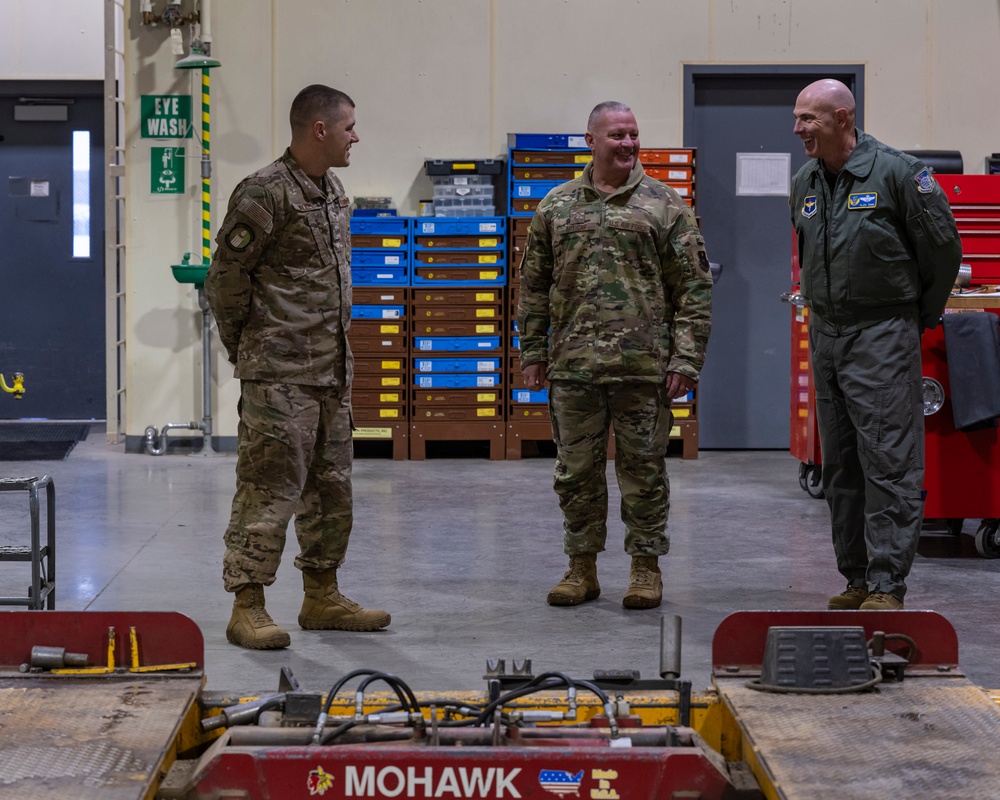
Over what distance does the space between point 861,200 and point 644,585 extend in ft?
5.15

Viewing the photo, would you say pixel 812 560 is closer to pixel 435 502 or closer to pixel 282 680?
pixel 435 502

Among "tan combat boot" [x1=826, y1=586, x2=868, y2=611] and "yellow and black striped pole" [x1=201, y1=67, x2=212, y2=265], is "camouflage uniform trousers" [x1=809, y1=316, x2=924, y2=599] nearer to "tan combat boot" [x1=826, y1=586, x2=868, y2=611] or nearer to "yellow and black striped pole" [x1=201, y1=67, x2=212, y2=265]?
"tan combat boot" [x1=826, y1=586, x2=868, y2=611]

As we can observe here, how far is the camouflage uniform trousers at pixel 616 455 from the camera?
4781 mm

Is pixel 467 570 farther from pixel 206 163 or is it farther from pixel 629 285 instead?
pixel 206 163

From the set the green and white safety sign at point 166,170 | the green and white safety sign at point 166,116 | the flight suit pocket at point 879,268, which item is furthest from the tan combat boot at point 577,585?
the green and white safety sign at point 166,116

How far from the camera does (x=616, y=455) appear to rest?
487 cm

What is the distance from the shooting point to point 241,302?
13.7ft

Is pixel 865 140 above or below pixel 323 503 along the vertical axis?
above

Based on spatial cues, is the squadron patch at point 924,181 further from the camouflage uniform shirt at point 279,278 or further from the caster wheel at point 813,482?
the caster wheel at point 813,482

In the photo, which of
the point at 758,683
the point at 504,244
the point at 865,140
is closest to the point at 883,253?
the point at 865,140

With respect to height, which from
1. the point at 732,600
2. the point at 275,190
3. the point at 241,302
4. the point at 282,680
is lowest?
the point at 732,600

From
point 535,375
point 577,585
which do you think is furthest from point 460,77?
point 577,585

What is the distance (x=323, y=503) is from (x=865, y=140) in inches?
87.3

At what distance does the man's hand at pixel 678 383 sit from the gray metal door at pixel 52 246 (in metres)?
7.83
